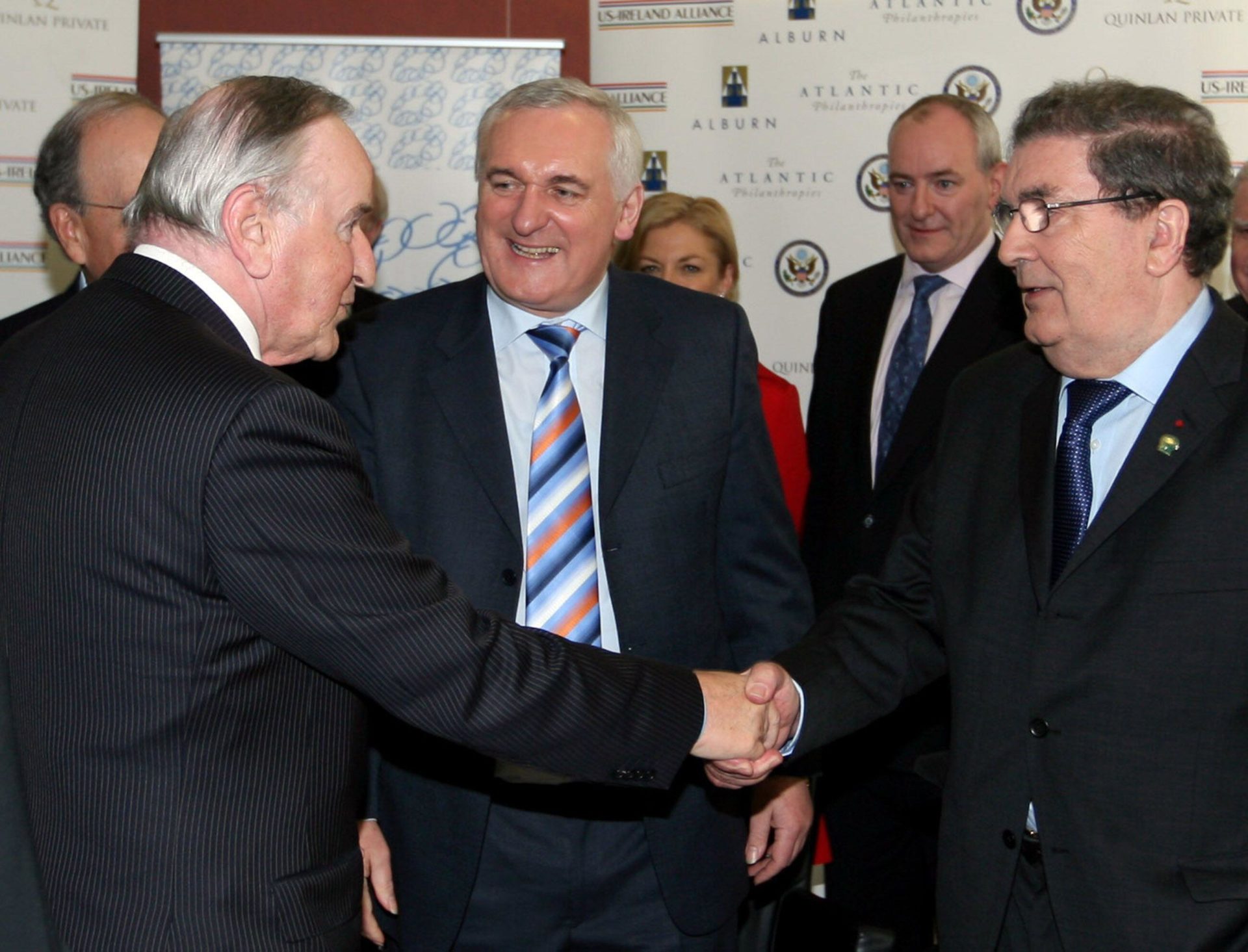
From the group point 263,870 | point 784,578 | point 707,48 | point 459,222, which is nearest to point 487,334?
point 784,578

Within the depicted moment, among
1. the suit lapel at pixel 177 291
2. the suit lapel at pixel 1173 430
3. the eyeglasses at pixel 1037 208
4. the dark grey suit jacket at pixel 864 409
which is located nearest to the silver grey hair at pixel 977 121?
the dark grey suit jacket at pixel 864 409

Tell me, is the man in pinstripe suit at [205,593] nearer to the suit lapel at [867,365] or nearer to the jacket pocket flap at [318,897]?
the jacket pocket flap at [318,897]

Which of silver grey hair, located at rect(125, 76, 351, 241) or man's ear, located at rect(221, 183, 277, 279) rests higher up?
silver grey hair, located at rect(125, 76, 351, 241)

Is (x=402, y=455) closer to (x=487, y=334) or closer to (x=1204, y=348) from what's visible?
(x=487, y=334)

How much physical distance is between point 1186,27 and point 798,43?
149cm

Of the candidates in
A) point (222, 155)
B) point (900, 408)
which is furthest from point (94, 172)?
point (900, 408)

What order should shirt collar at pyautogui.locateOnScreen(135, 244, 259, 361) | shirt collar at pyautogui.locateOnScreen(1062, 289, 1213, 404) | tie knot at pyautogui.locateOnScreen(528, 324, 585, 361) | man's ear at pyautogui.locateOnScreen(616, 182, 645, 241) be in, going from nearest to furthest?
shirt collar at pyautogui.locateOnScreen(135, 244, 259, 361) < shirt collar at pyautogui.locateOnScreen(1062, 289, 1213, 404) < tie knot at pyautogui.locateOnScreen(528, 324, 585, 361) < man's ear at pyautogui.locateOnScreen(616, 182, 645, 241)

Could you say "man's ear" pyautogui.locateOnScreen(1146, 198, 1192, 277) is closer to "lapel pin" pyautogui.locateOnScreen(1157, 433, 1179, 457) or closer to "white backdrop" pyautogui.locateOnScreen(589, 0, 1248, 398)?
"lapel pin" pyautogui.locateOnScreen(1157, 433, 1179, 457)

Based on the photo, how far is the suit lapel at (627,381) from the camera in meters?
2.70

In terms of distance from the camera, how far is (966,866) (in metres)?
2.29

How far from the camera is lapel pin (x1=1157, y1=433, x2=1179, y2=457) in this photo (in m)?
2.12

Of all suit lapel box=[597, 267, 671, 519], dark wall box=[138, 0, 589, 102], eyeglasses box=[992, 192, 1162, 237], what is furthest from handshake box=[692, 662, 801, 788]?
dark wall box=[138, 0, 589, 102]

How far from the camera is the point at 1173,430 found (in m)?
2.13

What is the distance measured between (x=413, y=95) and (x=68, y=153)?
1900 mm
